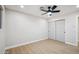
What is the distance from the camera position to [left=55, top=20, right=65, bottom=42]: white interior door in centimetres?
663

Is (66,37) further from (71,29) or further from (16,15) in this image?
(16,15)

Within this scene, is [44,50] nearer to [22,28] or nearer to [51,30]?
[22,28]

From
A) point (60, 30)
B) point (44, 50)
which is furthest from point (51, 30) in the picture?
point (44, 50)

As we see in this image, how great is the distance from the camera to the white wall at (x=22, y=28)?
489cm

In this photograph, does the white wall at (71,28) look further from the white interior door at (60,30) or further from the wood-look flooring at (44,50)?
the wood-look flooring at (44,50)

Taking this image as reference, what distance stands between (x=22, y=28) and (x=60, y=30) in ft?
9.85

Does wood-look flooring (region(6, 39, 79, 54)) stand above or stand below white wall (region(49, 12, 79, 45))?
below

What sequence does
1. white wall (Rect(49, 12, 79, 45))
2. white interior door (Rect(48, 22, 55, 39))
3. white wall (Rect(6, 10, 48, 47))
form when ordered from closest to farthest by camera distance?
white wall (Rect(6, 10, 48, 47))
white wall (Rect(49, 12, 79, 45))
white interior door (Rect(48, 22, 55, 39))

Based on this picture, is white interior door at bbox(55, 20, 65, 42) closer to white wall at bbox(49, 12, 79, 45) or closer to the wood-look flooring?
white wall at bbox(49, 12, 79, 45)

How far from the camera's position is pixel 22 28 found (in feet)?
18.8

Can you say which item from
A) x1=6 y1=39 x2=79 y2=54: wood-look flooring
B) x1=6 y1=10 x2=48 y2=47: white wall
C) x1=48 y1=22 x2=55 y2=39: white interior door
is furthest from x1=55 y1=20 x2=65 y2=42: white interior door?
x1=6 y1=39 x2=79 y2=54: wood-look flooring

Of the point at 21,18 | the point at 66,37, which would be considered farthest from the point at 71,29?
the point at 21,18

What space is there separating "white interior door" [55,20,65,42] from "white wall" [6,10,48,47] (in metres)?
1.26

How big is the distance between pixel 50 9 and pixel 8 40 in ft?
8.94
